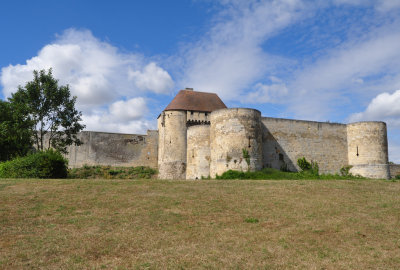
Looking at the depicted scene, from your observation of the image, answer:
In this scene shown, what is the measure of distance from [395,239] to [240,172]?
1317cm

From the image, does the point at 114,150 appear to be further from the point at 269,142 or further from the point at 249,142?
the point at 249,142

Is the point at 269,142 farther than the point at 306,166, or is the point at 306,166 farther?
the point at 306,166

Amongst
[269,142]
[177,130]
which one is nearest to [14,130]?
[177,130]

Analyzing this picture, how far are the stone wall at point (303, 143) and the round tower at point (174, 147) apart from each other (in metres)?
7.30

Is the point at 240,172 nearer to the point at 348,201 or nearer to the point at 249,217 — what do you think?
the point at 348,201

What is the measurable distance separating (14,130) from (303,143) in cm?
2084

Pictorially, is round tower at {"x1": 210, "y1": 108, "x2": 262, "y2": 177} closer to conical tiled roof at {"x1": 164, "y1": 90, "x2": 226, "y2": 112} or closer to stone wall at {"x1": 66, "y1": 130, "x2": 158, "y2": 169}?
conical tiled roof at {"x1": 164, "y1": 90, "x2": 226, "y2": 112}

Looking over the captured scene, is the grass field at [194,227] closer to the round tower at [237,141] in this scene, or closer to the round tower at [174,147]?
the round tower at [237,141]

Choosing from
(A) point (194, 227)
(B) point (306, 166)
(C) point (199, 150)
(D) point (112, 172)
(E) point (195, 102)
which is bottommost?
(A) point (194, 227)

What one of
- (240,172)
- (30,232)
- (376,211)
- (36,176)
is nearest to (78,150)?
(36,176)

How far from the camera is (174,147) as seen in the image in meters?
28.7

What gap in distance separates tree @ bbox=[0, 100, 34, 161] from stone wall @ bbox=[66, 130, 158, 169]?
20.2ft

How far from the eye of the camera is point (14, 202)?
10.9 metres

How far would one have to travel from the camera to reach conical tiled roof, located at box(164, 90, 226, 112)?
96.6 ft
